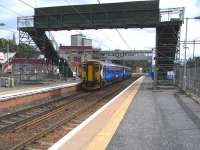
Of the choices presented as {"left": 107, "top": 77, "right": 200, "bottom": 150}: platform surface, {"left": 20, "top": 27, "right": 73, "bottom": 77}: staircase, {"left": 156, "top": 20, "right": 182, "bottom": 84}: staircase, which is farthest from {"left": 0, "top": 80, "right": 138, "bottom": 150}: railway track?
{"left": 20, "top": 27, "right": 73, "bottom": 77}: staircase

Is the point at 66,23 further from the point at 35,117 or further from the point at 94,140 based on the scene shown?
the point at 94,140

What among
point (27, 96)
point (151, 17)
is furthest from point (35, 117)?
point (151, 17)

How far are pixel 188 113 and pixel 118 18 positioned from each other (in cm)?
2513

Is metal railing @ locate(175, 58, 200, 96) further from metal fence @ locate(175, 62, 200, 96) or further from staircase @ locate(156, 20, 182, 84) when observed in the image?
staircase @ locate(156, 20, 182, 84)

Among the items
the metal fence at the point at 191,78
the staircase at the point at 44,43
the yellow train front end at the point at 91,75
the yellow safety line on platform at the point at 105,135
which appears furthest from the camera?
the staircase at the point at 44,43

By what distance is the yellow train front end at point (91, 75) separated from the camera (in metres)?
37.2

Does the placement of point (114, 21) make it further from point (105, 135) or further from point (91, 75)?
point (105, 135)

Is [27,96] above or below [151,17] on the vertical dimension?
below

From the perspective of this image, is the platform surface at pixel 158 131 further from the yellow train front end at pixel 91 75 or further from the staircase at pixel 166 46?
the staircase at pixel 166 46

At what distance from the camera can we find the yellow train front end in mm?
37250

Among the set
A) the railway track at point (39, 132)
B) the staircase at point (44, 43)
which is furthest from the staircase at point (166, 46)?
the railway track at point (39, 132)

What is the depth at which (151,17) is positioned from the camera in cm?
3862

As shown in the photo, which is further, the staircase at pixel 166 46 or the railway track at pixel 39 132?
the staircase at pixel 166 46

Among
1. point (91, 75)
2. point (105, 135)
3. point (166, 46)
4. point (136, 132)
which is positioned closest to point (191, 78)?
point (166, 46)
